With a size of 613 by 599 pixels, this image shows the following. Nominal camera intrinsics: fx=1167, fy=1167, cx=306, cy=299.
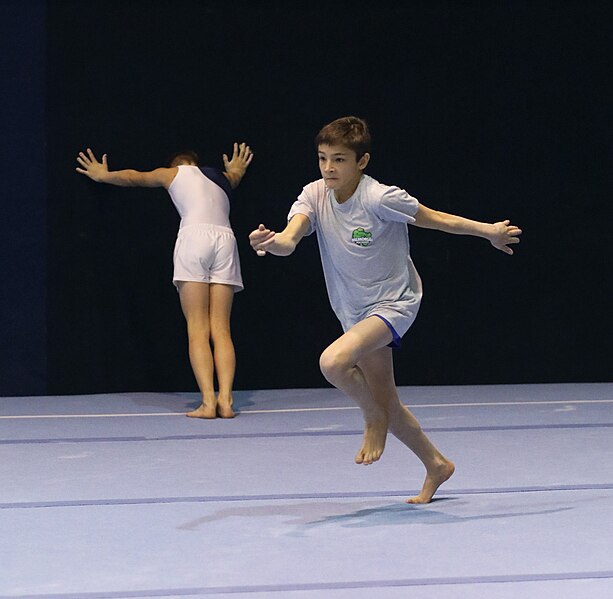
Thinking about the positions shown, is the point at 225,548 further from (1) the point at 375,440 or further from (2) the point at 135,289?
(2) the point at 135,289

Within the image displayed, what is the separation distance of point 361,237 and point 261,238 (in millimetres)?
526

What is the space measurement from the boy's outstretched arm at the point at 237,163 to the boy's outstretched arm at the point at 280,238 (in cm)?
282

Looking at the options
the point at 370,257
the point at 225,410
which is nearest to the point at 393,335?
the point at 370,257

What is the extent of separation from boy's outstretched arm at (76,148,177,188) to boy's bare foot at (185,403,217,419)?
4.15ft

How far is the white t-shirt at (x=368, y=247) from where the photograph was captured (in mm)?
3725

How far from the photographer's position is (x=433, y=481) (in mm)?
3816

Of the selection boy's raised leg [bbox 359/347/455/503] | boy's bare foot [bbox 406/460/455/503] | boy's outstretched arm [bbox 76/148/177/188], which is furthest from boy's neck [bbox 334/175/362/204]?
boy's outstretched arm [bbox 76/148/177/188]

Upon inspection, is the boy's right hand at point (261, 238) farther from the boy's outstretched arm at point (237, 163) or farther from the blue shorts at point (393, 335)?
the boy's outstretched arm at point (237, 163)

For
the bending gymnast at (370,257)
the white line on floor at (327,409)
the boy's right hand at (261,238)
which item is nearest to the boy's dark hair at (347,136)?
the bending gymnast at (370,257)

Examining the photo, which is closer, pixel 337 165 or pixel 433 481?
pixel 337 165

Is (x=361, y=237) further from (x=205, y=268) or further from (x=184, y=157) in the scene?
(x=184, y=157)

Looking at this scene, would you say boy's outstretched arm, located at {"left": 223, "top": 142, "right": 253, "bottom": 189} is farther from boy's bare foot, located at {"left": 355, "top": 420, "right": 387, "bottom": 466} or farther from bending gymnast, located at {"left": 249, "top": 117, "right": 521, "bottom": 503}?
boy's bare foot, located at {"left": 355, "top": 420, "right": 387, "bottom": 466}

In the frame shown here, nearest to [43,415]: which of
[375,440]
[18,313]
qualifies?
[18,313]

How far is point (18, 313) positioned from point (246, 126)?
1676mm
